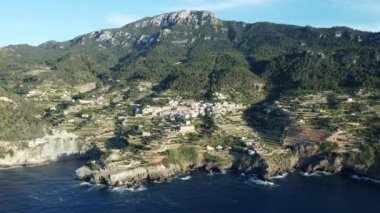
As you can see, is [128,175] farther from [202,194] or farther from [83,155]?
[83,155]

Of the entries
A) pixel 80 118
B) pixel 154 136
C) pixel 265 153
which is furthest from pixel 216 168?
pixel 80 118

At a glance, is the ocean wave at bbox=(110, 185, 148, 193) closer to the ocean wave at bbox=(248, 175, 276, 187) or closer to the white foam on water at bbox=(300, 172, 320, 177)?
the ocean wave at bbox=(248, 175, 276, 187)

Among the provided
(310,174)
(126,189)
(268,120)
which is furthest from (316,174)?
(126,189)

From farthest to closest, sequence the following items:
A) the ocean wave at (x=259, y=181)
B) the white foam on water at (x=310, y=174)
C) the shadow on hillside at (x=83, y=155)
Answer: the shadow on hillside at (x=83, y=155), the white foam on water at (x=310, y=174), the ocean wave at (x=259, y=181)

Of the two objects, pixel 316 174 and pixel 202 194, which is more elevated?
pixel 316 174

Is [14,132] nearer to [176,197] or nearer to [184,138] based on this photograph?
[184,138]

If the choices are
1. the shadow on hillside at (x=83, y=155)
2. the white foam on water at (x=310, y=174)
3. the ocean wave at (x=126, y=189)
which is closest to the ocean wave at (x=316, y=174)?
the white foam on water at (x=310, y=174)

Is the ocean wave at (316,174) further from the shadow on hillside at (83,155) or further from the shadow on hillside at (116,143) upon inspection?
the shadow on hillside at (83,155)

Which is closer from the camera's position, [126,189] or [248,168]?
[126,189]

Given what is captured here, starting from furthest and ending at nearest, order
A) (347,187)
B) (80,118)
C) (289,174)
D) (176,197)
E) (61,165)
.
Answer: (80,118) → (61,165) → (289,174) → (347,187) → (176,197)
